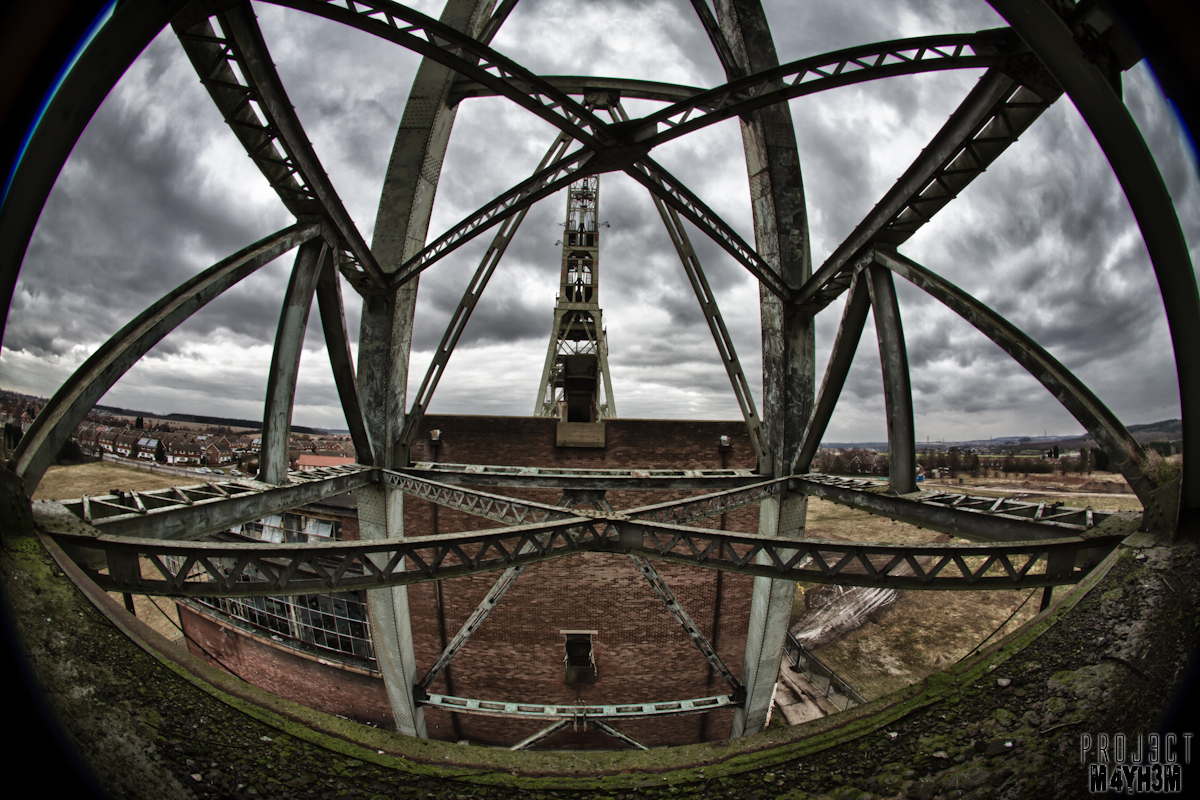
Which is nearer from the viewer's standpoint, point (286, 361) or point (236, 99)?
point (236, 99)

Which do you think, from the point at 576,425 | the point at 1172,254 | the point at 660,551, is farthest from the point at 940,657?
the point at 1172,254

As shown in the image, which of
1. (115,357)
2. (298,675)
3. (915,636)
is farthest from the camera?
(915,636)

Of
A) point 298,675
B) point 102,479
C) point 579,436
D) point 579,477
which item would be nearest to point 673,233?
point 579,477

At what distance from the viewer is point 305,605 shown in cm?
1178

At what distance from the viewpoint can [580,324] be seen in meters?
18.0

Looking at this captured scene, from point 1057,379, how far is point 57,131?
705 cm

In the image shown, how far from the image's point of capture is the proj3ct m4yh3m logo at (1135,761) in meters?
1.93

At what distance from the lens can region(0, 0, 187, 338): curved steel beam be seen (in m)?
2.39

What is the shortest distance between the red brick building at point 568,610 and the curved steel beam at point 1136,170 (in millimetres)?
7738

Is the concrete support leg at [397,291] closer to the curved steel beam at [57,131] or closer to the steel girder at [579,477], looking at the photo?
the steel girder at [579,477]

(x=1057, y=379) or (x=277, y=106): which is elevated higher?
(x=277, y=106)

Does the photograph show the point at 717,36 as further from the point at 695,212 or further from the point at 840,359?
the point at 840,359

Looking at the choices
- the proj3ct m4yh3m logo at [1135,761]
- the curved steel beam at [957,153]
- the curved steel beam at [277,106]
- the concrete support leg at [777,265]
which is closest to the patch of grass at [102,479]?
the curved steel beam at [277,106]

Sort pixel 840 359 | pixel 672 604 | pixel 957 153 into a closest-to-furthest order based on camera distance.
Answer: pixel 957 153, pixel 840 359, pixel 672 604
